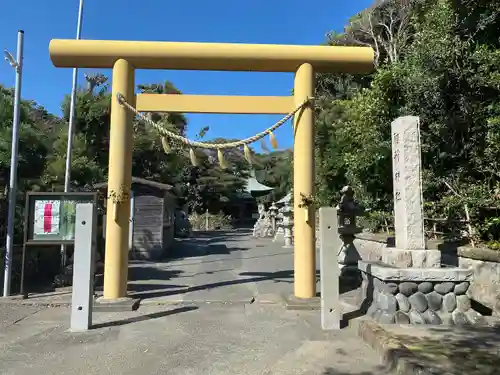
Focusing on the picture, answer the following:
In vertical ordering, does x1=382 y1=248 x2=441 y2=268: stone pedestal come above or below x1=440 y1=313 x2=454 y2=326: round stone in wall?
above

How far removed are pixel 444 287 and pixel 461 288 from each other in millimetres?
222

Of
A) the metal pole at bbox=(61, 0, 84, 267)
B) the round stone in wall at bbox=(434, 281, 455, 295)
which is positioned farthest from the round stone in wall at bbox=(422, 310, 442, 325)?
the metal pole at bbox=(61, 0, 84, 267)

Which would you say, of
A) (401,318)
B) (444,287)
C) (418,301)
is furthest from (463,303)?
(401,318)

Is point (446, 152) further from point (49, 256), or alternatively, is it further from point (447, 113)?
point (49, 256)

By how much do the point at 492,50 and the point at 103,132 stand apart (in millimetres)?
15225

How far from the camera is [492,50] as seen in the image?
8039 mm

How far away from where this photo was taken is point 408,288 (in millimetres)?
5594

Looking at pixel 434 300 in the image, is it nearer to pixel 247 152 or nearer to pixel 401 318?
pixel 401 318

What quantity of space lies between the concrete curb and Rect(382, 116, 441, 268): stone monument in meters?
1.06

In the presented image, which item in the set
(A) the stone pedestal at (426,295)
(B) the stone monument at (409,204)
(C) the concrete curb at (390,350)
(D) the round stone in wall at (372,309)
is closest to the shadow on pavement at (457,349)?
(C) the concrete curb at (390,350)

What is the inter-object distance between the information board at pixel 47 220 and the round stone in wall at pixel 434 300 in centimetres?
599

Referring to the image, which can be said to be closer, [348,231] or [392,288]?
[392,288]

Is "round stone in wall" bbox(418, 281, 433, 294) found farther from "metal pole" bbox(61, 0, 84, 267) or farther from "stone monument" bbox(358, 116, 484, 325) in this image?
"metal pole" bbox(61, 0, 84, 267)

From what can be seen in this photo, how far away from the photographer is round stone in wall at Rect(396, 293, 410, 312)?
18.2 ft
